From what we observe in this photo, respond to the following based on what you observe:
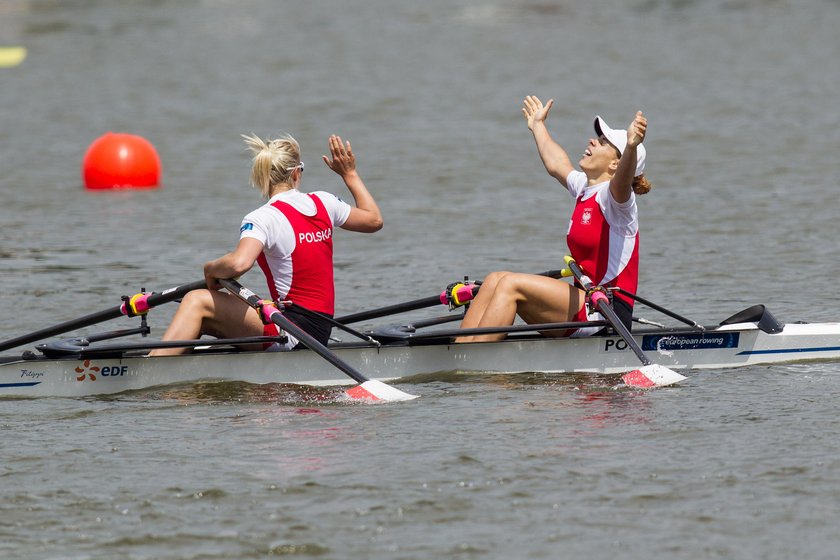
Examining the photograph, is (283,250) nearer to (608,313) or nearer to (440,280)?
(608,313)

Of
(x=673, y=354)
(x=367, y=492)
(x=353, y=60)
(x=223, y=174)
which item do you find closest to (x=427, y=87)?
(x=353, y=60)

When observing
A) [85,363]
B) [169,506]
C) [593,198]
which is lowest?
[169,506]

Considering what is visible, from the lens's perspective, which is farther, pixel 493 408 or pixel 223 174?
pixel 223 174

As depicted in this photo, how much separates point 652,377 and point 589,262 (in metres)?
0.86

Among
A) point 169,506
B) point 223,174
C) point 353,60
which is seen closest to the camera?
point 169,506

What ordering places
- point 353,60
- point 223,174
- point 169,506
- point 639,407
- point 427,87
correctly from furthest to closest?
point 353,60 < point 427,87 < point 223,174 < point 639,407 < point 169,506

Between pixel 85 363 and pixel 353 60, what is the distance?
27.3 metres

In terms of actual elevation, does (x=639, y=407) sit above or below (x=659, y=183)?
below

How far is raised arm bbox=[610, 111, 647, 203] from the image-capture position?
8680 mm

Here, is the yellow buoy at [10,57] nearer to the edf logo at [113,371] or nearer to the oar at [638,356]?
the edf logo at [113,371]

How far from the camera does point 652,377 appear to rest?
9.22 meters

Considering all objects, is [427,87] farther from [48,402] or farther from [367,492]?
[367,492]

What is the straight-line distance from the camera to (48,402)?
9250 millimetres

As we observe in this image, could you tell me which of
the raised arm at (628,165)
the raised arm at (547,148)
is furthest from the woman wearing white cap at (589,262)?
the raised arm at (547,148)
